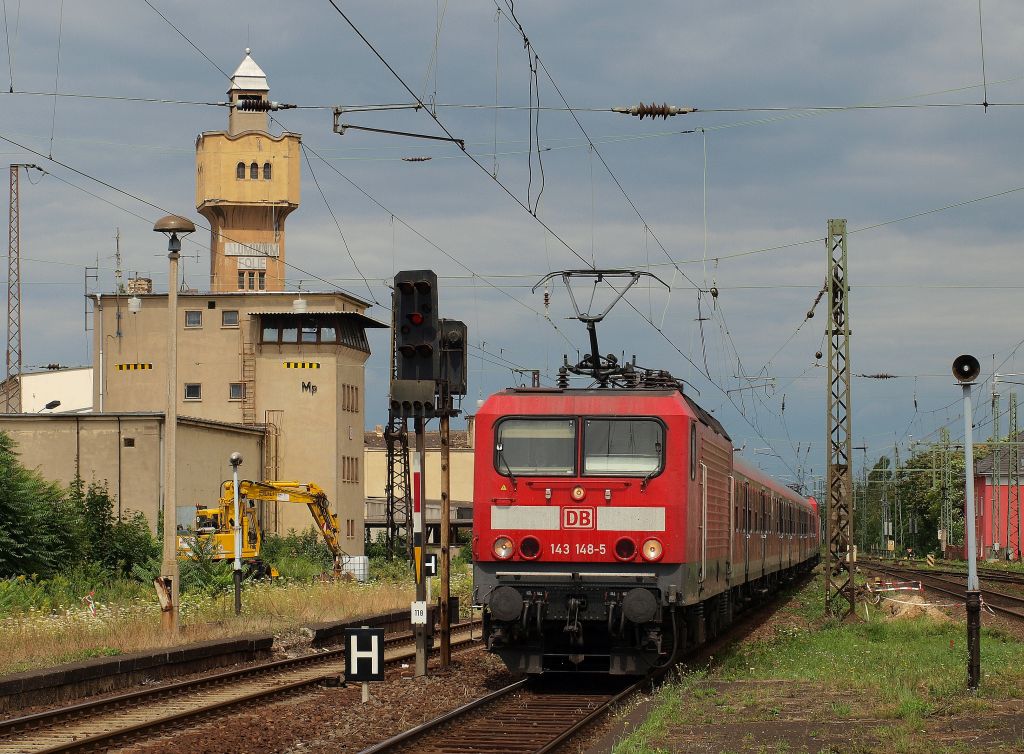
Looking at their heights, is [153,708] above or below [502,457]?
below

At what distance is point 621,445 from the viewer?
1652 cm

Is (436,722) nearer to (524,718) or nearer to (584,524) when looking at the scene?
(524,718)

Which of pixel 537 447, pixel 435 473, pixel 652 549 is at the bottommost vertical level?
pixel 652 549

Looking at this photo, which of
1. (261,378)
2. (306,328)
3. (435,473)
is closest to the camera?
(261,378)

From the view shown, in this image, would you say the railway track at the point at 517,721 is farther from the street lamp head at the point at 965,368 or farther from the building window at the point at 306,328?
the building window at the point at 306,328

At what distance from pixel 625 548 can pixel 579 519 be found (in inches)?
24.3

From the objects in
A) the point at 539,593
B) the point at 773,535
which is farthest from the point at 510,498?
the point at 773,535

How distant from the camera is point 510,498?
1636cm

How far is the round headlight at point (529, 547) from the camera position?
53.2ft

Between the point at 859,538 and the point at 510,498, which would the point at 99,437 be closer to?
the point at 510,498

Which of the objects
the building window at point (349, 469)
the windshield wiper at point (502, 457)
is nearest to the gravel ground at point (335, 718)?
the windshield wiper at point (502, 457)

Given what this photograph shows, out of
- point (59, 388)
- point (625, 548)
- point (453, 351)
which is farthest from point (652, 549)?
point (59, 388)

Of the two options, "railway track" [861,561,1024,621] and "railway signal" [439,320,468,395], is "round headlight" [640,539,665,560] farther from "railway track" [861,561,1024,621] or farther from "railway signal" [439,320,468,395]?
"railway track" [861,561,1024,621]

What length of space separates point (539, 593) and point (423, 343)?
10.7 feet
